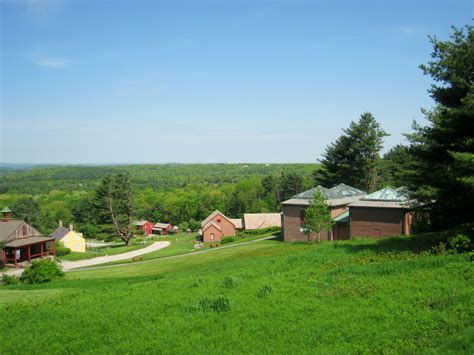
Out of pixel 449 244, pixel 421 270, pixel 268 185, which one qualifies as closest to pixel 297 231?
pixel 449 244

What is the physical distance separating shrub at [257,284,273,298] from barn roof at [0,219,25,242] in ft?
152

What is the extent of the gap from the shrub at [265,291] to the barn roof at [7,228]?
4646cm

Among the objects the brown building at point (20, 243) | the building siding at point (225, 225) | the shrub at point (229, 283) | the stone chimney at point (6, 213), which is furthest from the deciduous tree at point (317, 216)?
the stone chimney at point (6, 213)

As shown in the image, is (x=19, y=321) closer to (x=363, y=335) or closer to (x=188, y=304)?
(x=188, y=304)

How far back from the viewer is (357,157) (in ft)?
207

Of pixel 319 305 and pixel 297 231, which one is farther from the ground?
pixel 319 305

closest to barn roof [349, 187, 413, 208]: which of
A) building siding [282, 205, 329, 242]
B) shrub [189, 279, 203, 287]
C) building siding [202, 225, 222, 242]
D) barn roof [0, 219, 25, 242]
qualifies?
building siding [282, 205, 329, 242]

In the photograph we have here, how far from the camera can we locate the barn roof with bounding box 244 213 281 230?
7356 cm

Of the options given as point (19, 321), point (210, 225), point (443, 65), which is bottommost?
point (210, 225)

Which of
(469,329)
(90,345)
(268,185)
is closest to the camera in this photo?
(469,329)

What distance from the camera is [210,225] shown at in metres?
69.7

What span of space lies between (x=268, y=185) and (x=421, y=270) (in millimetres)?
99962

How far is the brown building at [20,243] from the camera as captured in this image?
161ft

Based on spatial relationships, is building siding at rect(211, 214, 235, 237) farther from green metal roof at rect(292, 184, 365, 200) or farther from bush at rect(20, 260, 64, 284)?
bush at rect(20, 260, 64, 284)
